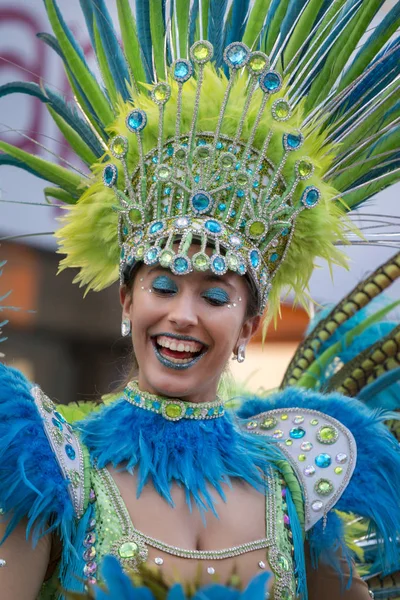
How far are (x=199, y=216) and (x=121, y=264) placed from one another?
0.23 meters

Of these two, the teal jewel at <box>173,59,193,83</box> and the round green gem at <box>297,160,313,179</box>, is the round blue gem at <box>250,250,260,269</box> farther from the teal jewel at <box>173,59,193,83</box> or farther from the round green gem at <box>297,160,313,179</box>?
the teal jewel at <box>173,59,193,83</box>

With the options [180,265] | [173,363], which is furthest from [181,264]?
[173,363]

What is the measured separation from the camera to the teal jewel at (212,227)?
2.06 meters

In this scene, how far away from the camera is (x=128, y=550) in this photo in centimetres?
186

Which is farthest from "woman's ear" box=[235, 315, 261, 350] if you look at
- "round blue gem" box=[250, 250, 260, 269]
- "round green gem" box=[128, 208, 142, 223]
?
"round green gem" box=[128, 208, 142, 223]

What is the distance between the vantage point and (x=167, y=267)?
6.62 ft

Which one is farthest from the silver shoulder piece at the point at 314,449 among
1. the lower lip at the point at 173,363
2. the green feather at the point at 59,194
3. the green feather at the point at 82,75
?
the green feather at the point at 82,75

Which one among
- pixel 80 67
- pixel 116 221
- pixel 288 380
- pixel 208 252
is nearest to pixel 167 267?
pixel 208 252

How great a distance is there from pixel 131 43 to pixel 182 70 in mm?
497

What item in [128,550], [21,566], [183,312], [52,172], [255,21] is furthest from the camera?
[52,172]

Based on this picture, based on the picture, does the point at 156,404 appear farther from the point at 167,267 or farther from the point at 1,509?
the point at 1,509

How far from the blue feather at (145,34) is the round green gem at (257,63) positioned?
0.47 m

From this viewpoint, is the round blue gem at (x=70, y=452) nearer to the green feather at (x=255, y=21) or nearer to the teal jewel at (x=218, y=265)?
the teal jewel at (x=218, y=265)

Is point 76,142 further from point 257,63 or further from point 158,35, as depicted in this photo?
point 257,63
